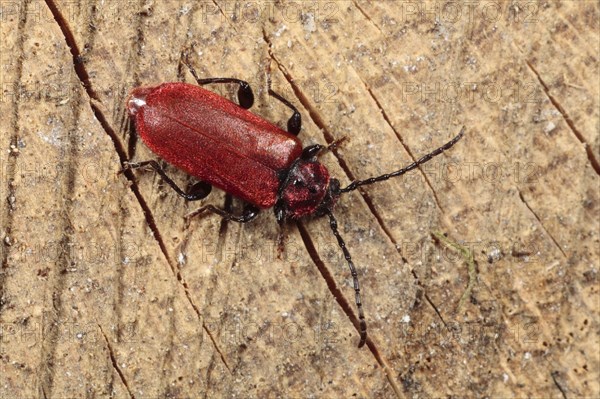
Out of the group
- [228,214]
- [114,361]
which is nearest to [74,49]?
[228,214]

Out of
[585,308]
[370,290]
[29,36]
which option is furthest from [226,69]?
[585,308]

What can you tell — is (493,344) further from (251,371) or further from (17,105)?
(17,105)

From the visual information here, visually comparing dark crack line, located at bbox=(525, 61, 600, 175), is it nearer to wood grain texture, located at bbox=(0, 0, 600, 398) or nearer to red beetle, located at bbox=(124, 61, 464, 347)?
wood grain texture, located at bbox=(0, 0, 600, 398)

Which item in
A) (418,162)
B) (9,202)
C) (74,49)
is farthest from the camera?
(418,162)

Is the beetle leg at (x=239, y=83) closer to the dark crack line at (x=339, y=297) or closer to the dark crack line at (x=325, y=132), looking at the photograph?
the dark crack line at (x=325, y=132)

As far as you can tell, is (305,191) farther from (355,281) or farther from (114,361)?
(114,361)

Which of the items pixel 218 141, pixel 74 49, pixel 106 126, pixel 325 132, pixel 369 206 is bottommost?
pixel 369 206

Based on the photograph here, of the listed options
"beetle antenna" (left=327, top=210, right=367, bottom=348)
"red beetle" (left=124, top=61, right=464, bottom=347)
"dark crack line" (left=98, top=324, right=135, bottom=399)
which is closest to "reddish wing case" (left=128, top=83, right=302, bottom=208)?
"red beetle" (left=124, top=61, right=464, bottom=347)
